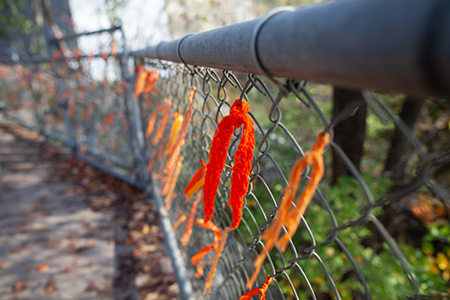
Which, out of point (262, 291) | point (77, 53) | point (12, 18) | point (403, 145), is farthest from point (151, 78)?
point (12, 18)

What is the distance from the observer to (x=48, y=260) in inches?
104

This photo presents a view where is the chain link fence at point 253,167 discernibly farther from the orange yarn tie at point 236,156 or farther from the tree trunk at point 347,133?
the tree trunk at point 347,133

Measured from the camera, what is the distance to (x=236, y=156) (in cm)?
73

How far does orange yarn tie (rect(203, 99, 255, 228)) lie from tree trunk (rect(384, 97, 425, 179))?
346 centimetres

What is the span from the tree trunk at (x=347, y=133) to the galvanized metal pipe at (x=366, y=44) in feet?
10.3

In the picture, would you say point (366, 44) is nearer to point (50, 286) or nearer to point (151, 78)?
point (151, 78)

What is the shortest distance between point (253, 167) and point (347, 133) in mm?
3001

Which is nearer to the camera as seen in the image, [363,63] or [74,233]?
[363,63]

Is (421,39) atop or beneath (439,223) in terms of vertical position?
atop

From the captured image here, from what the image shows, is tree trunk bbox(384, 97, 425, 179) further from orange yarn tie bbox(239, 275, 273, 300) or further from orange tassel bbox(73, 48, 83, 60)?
orange tassel bbox(73, 48, 83, 60)

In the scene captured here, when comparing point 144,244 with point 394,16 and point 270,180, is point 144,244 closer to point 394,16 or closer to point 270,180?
point 270,180

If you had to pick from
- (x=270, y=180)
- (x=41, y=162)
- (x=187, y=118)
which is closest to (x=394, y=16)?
(x=187, y=118)

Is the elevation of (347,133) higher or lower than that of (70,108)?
lower

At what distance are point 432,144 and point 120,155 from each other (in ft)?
16.3
